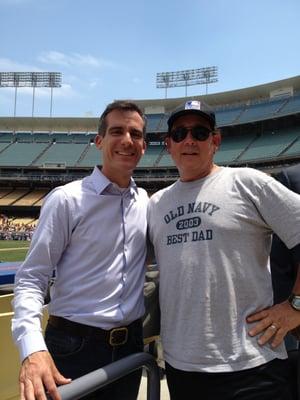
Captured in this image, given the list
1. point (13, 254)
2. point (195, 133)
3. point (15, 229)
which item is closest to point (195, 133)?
point (195, 133)

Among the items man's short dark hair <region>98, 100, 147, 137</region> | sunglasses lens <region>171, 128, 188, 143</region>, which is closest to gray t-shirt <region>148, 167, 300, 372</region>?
sunglasses lens <region>171, 128, 188, 143</region>

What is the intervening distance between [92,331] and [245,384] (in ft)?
2.36

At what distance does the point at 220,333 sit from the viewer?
6.34 feet

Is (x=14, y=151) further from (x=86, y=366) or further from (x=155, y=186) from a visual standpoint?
(x=86, y=366)

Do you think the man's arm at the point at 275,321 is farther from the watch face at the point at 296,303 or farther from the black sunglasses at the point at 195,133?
the black sunglasses at the point at 195,133

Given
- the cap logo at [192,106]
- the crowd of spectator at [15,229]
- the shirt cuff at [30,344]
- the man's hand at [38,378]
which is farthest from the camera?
the crowd of spectator at [15,229]

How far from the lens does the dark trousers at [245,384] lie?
1896 millimetres

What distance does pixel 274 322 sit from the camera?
1946mm

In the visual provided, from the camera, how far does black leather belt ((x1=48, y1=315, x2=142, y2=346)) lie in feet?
6.73

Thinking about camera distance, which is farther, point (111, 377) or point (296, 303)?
point (296, 303)

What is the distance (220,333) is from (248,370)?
0.63ft

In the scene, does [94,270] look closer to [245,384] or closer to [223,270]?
[223,270]

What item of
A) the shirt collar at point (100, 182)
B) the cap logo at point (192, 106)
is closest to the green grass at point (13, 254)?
the shirt collar at point (100, 182)

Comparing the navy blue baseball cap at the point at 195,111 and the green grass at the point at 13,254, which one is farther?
the green grass at the point at 13,254
